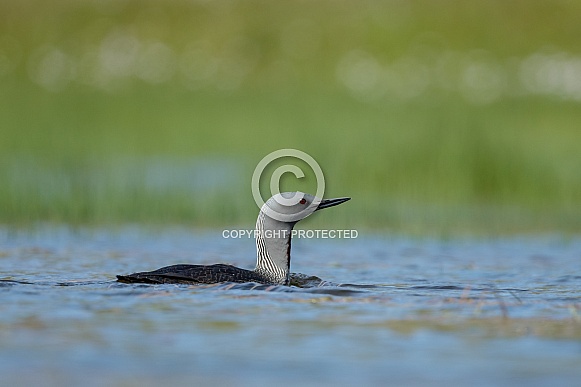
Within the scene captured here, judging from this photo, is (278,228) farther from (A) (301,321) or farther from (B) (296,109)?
(B) (296,109)

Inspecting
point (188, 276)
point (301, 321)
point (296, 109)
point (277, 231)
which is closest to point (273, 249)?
point (277, 231)

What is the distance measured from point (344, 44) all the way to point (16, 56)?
23.4 feet

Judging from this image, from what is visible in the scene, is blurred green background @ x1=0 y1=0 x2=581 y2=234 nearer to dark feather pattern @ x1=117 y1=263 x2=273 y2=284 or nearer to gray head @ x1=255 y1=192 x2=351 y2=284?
gray head @ x1=255 y1=192 x2=351 y2=284

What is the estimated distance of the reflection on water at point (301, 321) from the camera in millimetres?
5844

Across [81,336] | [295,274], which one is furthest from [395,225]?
[81,336]

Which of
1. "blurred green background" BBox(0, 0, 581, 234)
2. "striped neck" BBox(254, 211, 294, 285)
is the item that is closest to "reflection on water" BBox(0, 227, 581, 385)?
"striped neck" BBox(254, 211, 294, 285)

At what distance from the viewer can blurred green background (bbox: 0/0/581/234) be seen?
13422mm

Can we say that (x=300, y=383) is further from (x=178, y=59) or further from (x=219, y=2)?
(x=219, y=2)

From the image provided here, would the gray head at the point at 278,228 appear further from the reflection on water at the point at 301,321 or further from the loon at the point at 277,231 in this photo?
the reflection on water at the point at 301,321

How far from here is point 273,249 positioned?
9.35 meters

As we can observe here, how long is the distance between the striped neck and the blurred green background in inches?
122

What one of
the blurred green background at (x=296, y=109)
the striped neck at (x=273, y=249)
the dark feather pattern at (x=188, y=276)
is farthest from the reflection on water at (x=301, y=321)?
the blurred green background at (x=296, y=109)

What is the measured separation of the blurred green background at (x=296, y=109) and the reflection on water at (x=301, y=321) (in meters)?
2.16

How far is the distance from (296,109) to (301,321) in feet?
45.5
